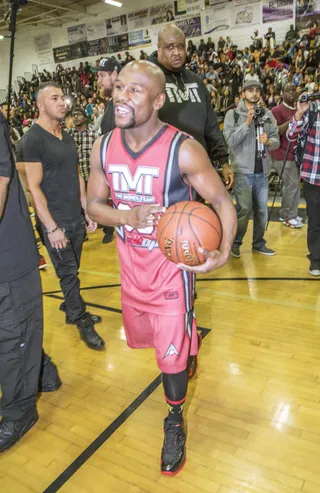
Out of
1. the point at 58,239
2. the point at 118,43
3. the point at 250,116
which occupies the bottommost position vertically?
the point at 58,239

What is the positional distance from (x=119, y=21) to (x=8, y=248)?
64.5 ft

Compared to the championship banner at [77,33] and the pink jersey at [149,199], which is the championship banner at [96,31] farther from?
the pink jersey at [149,199]

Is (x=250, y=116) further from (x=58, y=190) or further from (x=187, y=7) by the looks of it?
(x=187, y=7)

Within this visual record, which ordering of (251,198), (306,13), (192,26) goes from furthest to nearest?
1. (192,26)
2. (306,13)
3. (251,198)

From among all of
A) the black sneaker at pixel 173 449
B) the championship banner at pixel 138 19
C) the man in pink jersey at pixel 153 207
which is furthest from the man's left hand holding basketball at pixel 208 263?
the championship banner at pixel 138 19

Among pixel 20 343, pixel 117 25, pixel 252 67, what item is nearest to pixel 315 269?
pixel 20 343

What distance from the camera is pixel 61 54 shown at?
21688 mm

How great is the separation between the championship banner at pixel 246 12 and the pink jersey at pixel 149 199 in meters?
15.6

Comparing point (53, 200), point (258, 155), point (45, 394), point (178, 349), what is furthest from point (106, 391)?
point (258, 155)

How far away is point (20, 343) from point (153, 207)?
4.00ft

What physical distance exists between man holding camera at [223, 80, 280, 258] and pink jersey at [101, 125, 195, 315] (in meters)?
2.99

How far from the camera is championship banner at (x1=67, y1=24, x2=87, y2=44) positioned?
802 inches

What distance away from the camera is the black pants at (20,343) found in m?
2.28

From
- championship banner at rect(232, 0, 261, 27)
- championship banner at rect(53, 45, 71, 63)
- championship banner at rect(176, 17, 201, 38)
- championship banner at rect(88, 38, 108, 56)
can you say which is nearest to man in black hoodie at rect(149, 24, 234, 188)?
championship banner at rect(232, 0, 261, 27)
